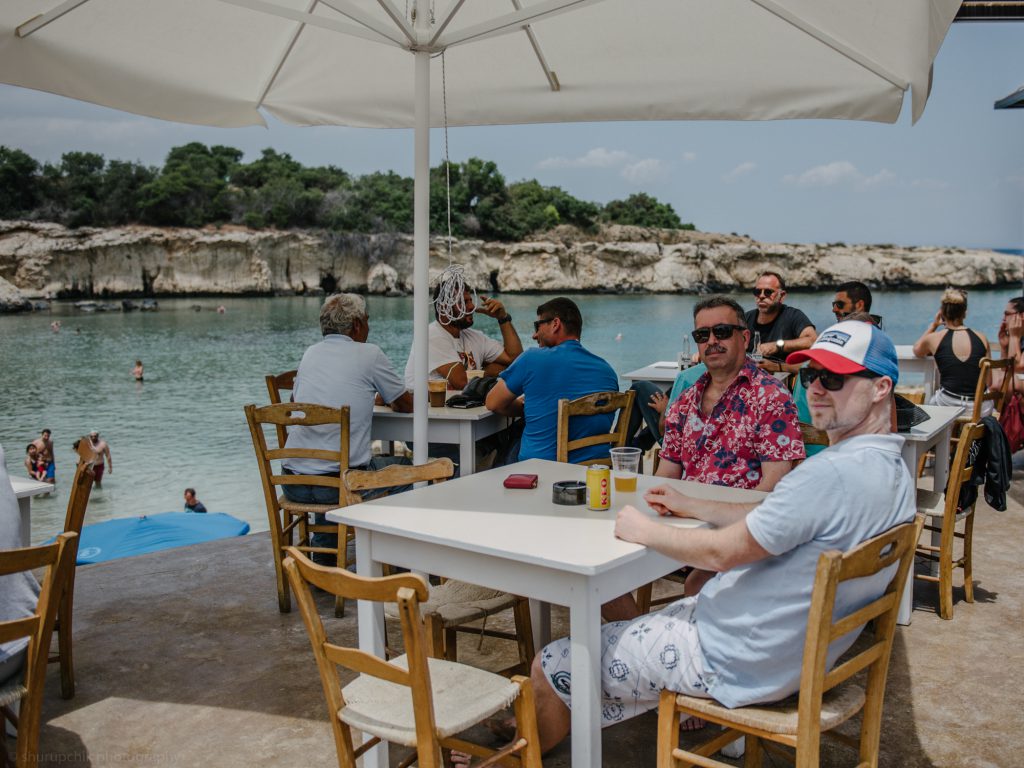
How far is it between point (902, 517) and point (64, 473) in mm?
28549

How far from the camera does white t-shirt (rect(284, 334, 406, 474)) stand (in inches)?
152

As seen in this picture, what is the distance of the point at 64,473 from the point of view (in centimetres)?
2638

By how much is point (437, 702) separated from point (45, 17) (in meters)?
2.90

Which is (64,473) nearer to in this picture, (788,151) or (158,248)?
(158,248)

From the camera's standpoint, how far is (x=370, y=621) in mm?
2211

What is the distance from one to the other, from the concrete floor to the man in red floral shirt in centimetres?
82

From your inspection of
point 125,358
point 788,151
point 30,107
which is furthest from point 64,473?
point 788,151

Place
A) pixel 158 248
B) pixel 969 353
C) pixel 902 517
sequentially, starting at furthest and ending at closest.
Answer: pixel 158 248 < pixel 969 353 < pixel 902 517

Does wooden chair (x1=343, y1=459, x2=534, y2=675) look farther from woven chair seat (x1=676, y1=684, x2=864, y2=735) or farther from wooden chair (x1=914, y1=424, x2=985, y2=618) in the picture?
wooden chair (x1=914, y1=424, x2=985, y2=618)

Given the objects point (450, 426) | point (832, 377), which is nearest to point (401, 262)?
point (450, 426)

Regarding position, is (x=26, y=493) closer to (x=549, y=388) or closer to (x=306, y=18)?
(x=306, y=18)

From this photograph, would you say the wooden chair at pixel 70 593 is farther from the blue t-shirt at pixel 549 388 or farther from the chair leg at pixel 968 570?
the chair leg at pixel 968 570

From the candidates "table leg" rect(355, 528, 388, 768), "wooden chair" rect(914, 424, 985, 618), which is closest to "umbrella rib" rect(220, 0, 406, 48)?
"table leg" rect(355, 528, 388, 768)

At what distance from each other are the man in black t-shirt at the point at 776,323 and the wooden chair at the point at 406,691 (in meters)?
3.59
